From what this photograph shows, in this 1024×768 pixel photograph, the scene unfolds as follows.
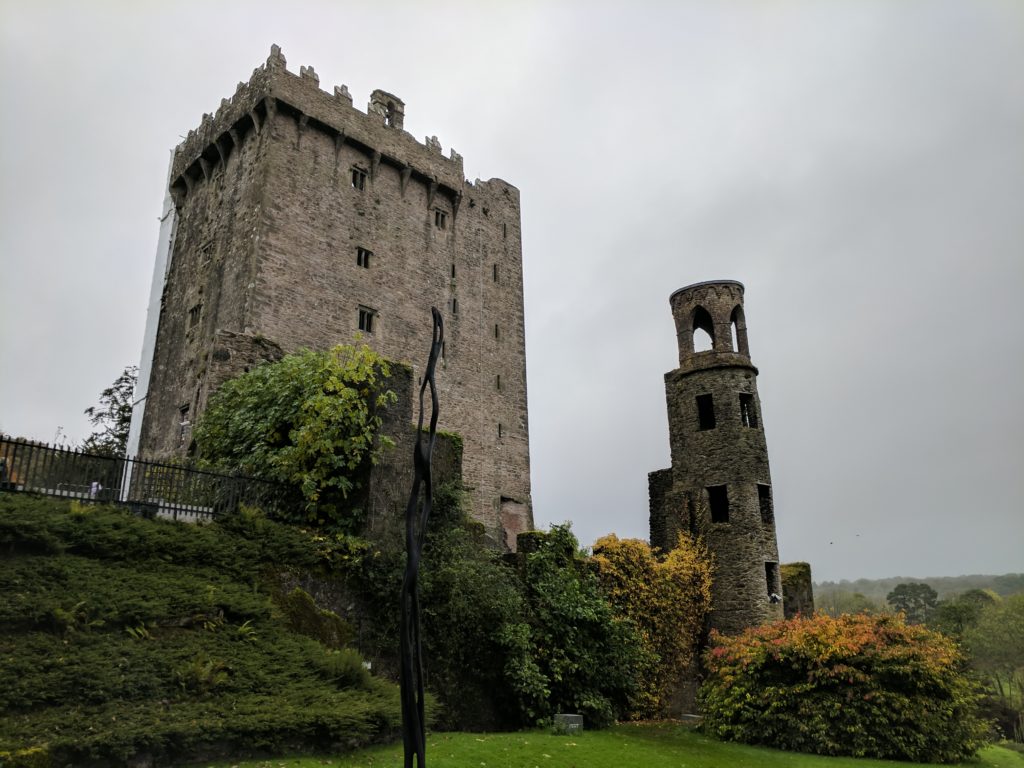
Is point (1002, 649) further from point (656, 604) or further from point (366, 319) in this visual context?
point (366, 319)

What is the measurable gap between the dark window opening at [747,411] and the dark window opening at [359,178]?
15478 mm

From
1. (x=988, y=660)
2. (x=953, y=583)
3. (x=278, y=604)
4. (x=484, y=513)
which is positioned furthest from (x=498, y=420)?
(x=953, y=583)

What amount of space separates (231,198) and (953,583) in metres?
157

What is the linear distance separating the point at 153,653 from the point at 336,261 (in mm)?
19569

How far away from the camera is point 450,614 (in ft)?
42.0

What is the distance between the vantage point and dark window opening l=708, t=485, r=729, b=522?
22438 millimetres

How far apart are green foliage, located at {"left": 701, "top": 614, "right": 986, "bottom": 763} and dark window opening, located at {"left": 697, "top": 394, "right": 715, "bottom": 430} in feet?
27.4

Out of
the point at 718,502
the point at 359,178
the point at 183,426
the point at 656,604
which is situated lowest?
the point at 656,604

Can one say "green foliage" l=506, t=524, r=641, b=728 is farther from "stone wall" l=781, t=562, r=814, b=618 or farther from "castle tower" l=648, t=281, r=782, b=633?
"stone wall" l=781, t=562, r=814, b=618

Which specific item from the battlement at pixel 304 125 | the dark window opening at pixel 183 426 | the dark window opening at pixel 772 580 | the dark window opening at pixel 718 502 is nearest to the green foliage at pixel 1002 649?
the dark window opening at pixel 772 580

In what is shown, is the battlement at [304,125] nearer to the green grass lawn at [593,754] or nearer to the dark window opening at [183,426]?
the dark window opening at [183,426]

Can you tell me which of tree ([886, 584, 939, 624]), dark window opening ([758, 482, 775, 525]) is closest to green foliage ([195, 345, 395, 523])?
dark window opening ([758, 482, 775, 525])

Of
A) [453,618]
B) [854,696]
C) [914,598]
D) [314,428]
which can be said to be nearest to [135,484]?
Result: [314,428]

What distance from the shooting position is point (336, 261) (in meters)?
26.5
